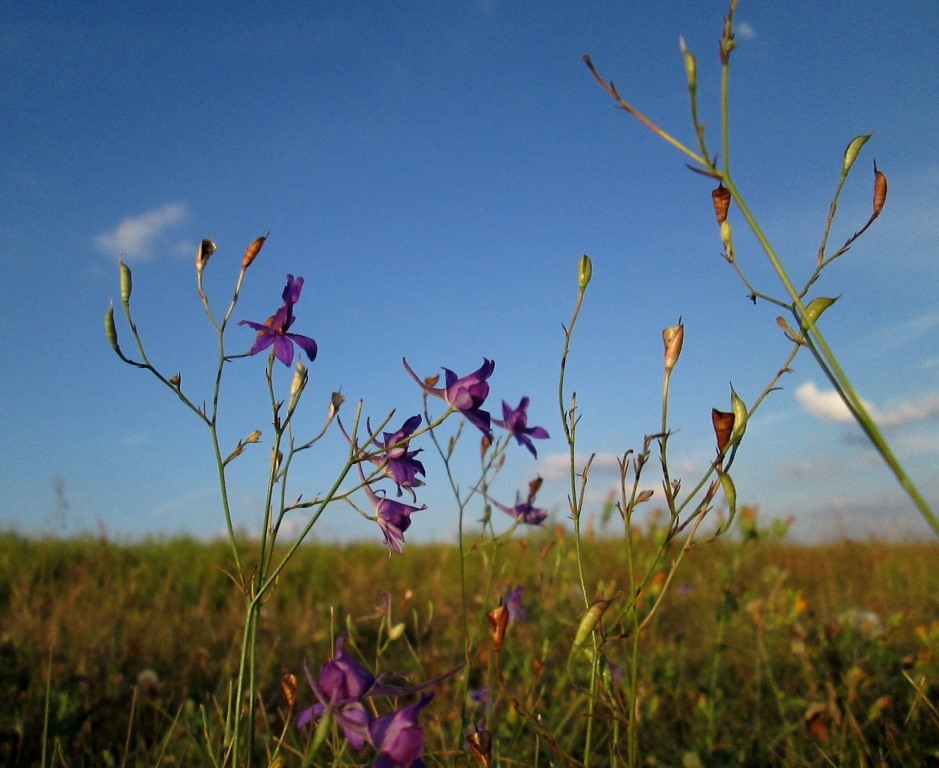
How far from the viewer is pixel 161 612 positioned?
506 cm

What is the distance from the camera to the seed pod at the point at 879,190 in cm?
118

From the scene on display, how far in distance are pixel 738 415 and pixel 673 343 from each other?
14cm

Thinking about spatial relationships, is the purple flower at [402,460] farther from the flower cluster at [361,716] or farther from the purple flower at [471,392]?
the flower cluster at [361,716]

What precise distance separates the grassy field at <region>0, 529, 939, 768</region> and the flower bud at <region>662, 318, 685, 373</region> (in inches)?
15.6

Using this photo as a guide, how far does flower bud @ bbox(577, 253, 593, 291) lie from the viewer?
1.40 metres

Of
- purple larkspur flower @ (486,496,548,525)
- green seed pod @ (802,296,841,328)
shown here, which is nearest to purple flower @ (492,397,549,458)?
purple larkspur flower @ (486,496,548,525)

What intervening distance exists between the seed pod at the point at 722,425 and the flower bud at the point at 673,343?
0.14 meters

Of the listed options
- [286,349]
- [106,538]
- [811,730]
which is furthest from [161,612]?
[286,349]

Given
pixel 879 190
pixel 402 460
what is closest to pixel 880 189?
pixel 879 190

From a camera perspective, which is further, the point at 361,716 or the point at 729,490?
the point at 729,490

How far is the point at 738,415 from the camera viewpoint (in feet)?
3.91

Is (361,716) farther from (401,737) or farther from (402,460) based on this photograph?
(402,460)

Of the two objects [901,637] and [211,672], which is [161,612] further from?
[901,637]

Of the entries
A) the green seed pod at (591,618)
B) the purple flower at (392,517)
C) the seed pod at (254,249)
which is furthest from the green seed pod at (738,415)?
the seed pod at (254,249)
